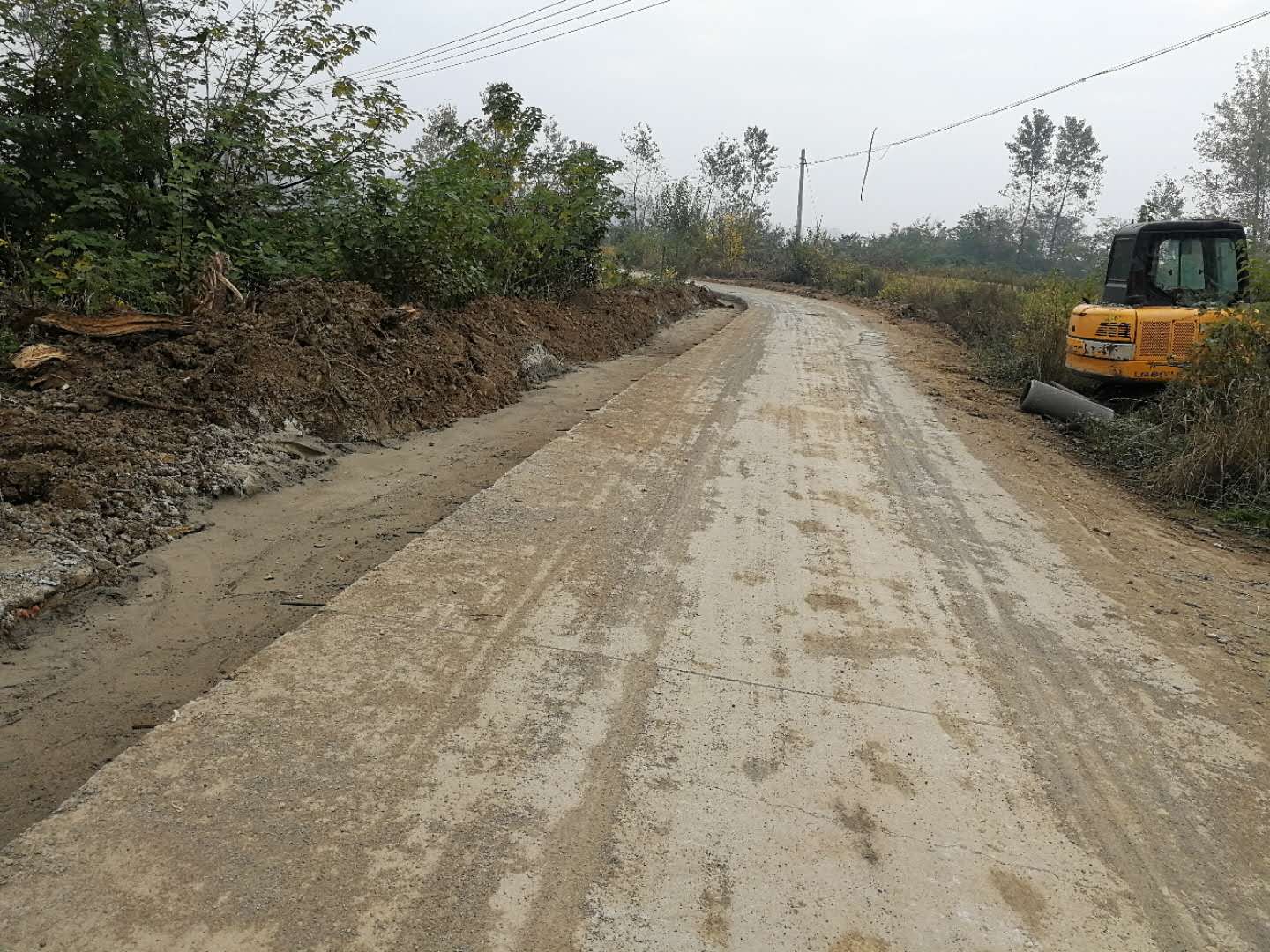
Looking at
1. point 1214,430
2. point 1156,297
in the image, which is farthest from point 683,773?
point 1156,297

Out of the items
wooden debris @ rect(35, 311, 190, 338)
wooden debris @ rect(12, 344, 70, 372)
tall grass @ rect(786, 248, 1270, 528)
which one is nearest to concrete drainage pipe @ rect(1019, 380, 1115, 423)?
tall grass @ rect(786, 248, 1270, 528)

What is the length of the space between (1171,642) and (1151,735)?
0.96 meters

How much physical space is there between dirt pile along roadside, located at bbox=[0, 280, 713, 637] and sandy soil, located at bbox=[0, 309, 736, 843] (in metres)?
0.21

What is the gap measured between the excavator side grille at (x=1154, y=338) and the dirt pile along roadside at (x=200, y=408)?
6583 mm

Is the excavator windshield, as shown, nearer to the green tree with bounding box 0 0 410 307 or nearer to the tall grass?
the tall grass

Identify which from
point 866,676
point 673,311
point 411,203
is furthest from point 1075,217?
point 866,676

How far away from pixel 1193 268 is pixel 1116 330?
62.6 inches

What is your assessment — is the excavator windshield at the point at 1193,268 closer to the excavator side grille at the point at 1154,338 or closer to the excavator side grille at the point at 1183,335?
the excavator side grille at the point at 1183,335

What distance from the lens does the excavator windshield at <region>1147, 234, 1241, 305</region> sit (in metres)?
8.63

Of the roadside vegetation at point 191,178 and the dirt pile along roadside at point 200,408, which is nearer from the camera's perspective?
the dirt pile along roadside at point 200,408

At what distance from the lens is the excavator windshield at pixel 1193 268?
28.3ft

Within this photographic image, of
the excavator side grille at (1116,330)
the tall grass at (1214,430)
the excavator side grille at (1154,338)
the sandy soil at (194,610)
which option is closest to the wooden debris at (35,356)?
the sandy soil at (194,610)

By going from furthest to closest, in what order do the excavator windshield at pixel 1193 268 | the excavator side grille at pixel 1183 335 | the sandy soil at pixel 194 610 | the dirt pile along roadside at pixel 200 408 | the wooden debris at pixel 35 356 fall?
the excavator windshield at pixel 1193 268, the excavator side grille at pixel 1183 335, the wooden debris at pixel 35 356, the dirt pile along roadside at pixel 200 408, the sandy soil at pixel 194 610

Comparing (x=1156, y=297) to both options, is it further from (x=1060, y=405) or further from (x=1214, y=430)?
(x=1214, y=430)
